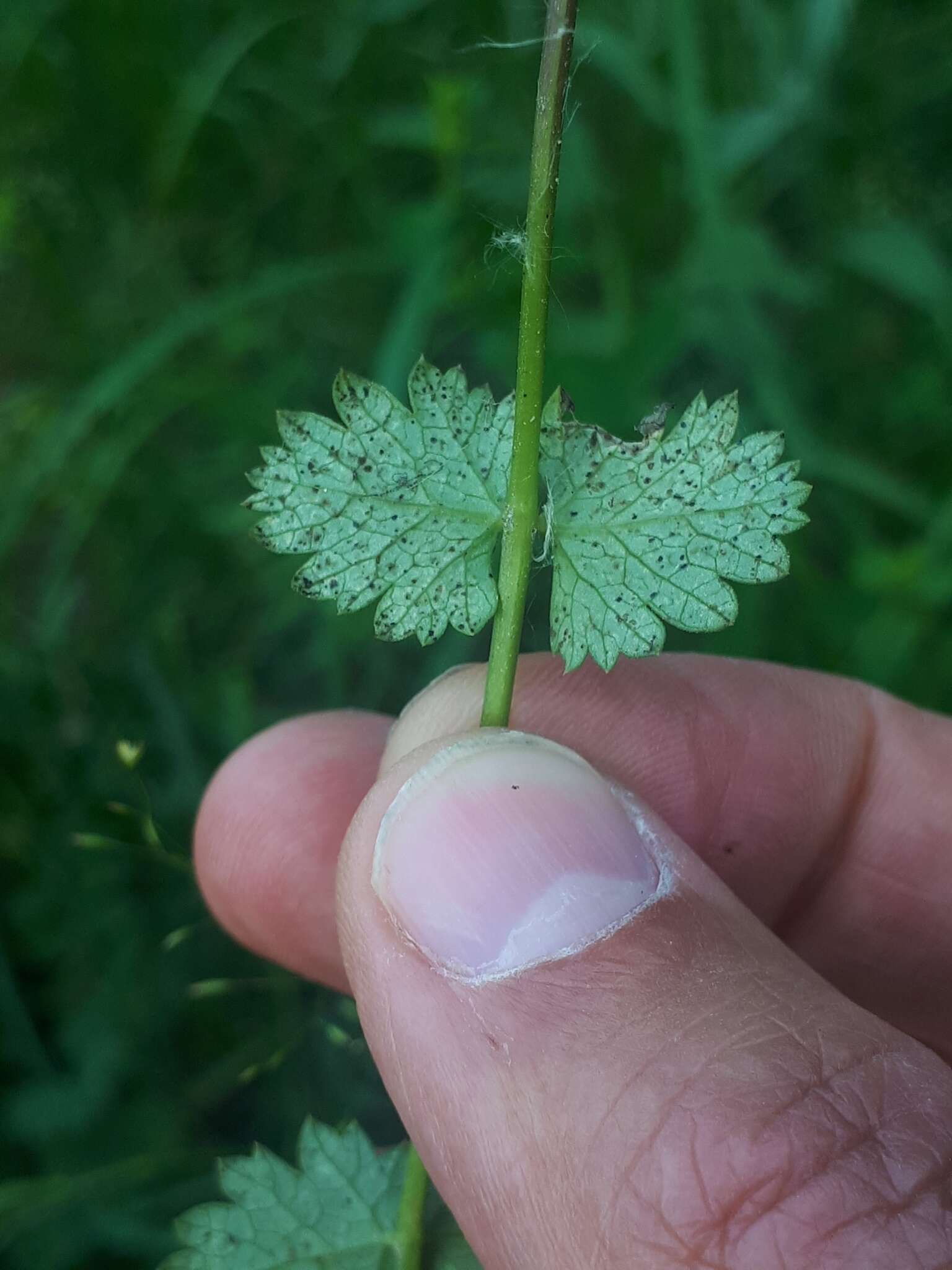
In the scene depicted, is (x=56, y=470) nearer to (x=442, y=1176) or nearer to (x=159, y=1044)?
(x=159, y=1044)

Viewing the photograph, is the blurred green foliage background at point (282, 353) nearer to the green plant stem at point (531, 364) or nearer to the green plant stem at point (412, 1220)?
the green plant stem at point (412, 1220)

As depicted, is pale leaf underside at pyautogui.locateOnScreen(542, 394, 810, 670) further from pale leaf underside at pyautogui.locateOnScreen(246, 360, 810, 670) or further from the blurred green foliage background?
the blurred green foliage background

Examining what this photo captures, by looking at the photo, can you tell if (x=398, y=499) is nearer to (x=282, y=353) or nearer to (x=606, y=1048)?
(x=606, y=1048)

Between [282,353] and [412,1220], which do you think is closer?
[412,1220]

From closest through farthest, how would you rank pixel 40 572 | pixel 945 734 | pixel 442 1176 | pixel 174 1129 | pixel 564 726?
1. pixel 442 1176
2. pixel 564 726
3. pixel 945 734
4. pixel 174 1129
5. pixel 40 572

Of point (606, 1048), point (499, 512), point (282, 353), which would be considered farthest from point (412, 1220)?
point (282, 353)

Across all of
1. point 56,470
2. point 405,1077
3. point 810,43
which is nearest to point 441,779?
point 405,1077

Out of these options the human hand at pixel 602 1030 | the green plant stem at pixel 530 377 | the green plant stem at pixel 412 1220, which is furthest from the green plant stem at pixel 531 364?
the green plant stem at pixel 412 1220
